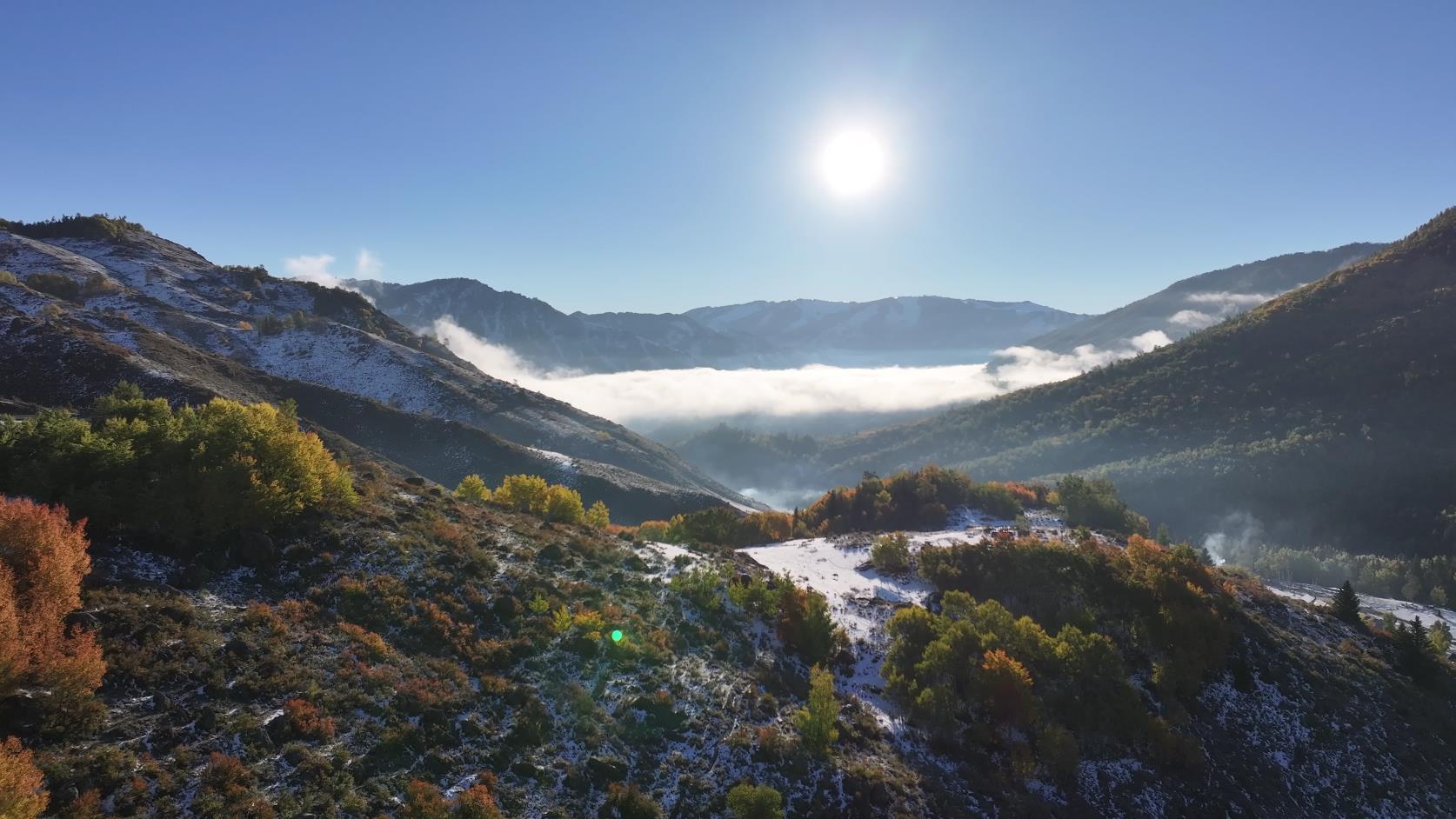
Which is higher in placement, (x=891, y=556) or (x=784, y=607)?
(x=784, y=607)

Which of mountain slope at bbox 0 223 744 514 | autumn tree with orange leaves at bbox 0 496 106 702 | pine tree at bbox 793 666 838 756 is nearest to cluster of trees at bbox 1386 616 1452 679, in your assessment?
pine tree at bbox 793 666 838 756

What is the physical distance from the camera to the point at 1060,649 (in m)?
39.1

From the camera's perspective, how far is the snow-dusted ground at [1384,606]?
97812mm

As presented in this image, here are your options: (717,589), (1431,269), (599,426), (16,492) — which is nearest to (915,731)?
(717,589)

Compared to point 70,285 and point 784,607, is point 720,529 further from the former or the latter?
point 70,285

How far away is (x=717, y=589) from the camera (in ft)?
142

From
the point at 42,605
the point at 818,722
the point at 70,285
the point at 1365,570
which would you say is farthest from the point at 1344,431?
the point at 70,285

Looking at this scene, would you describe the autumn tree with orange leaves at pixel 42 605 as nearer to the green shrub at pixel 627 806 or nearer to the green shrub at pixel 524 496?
the green shrub at pixel 627 806

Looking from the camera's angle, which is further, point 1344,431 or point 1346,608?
point 1344,431

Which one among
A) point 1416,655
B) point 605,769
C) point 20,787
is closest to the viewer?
point 20,787

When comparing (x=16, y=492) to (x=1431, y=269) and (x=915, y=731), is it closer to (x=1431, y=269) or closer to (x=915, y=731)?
(x=915, y=731)

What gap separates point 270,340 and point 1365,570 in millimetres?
236496

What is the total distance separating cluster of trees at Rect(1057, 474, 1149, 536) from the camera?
7725 cm

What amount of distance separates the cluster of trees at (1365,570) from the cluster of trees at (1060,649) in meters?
116
